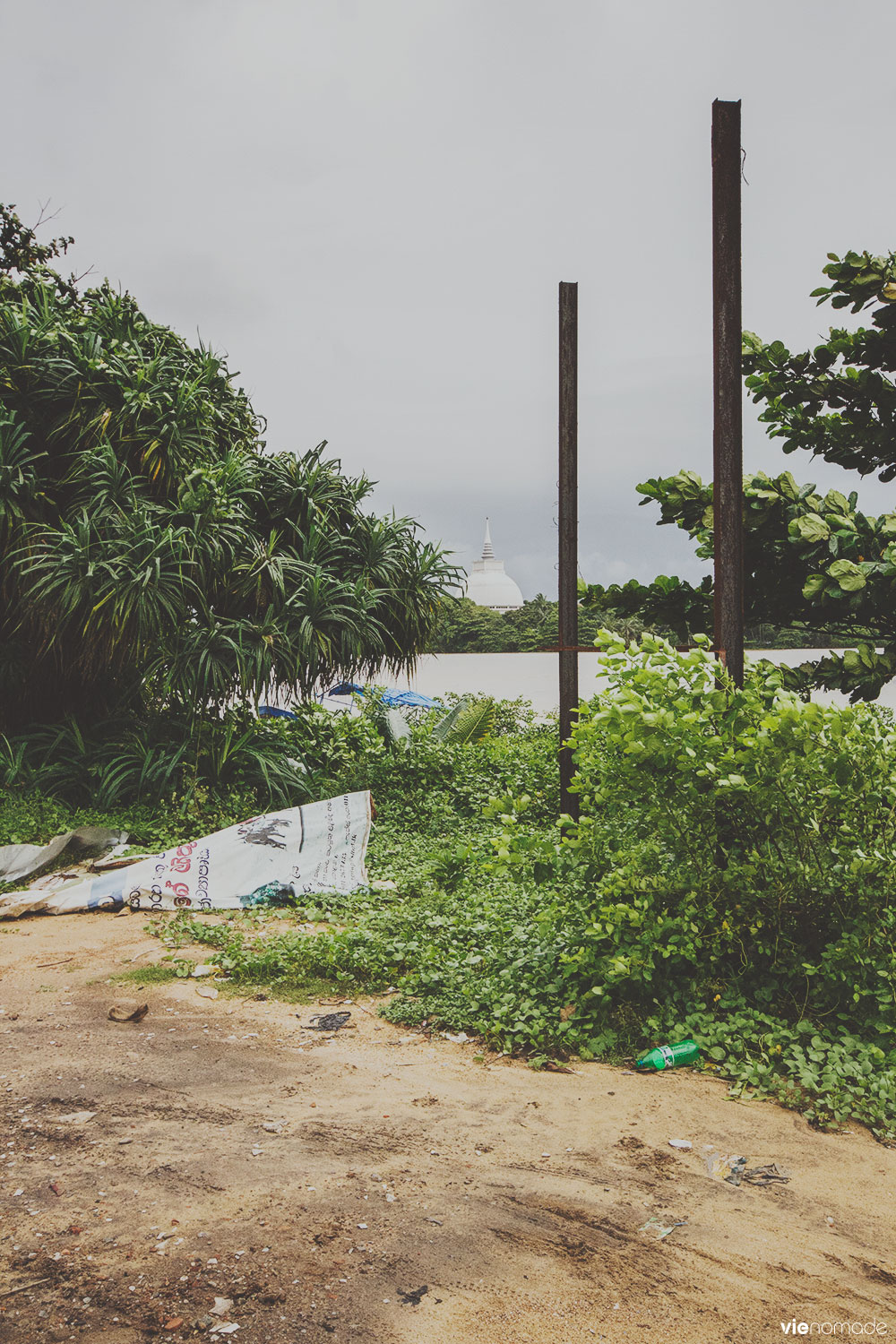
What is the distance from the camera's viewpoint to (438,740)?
8984 mm

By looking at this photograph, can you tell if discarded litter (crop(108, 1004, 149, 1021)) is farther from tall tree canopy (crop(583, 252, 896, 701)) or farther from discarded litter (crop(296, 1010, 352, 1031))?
tall tree canopy (crop(583, 252, 896, 701))

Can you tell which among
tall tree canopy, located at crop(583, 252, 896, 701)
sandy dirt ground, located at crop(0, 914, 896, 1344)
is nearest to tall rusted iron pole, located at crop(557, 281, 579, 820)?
tall tree canopy, located at crop(583, 252, 896, 701)

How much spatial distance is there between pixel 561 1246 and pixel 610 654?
81.4 inches

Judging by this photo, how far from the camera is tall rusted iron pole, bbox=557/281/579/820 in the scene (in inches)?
202

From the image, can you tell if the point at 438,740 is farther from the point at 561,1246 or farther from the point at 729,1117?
the point at 561,1246

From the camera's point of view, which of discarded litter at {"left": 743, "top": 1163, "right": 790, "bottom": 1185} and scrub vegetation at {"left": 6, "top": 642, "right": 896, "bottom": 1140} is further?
scrub vegetation at {"left": 6, "top": 642, "right": 896, "bottom": 1140}

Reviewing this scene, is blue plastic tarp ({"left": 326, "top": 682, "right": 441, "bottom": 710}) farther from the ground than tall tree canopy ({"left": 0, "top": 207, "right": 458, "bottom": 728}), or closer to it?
closer to it

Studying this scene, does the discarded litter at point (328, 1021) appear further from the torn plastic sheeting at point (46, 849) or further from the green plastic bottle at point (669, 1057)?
the torn plastic sheeting at point (46, 849)

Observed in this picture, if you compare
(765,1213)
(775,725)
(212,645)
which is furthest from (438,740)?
(765,1213)

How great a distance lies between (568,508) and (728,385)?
4.50 ft

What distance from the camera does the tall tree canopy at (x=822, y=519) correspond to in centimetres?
443

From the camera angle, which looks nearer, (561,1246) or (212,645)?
(561,1246)

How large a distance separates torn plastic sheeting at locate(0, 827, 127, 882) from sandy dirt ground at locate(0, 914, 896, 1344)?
103 inches

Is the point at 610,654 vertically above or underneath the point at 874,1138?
above
